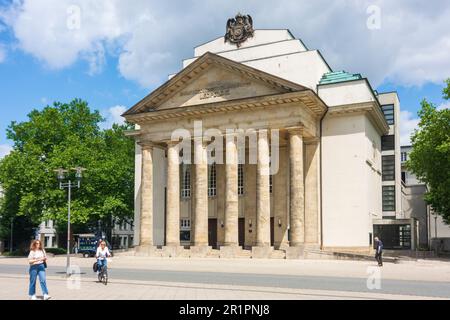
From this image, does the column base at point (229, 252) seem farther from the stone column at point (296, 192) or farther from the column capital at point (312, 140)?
the column capital at point (312, 140)

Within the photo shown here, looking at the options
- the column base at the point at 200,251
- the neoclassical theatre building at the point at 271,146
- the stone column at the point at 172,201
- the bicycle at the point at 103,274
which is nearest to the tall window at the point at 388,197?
the neoclassical theatre building at the point at 271,146

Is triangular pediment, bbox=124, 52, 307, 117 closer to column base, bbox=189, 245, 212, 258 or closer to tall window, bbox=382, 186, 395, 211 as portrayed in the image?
column base, bbox=189, 245, 212, 258

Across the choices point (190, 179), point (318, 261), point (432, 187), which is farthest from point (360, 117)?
point (190, 179)

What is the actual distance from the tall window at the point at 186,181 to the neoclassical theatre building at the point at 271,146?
127 inches

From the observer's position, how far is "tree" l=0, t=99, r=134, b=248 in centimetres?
5366

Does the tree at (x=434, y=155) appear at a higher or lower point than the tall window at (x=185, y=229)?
higher

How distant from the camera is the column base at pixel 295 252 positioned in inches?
1492

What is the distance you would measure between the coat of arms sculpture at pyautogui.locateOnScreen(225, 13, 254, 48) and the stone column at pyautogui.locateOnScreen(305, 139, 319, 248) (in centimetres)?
1212

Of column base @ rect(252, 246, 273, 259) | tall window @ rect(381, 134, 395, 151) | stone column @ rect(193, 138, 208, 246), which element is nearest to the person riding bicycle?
column base @ rect(252, 246, 273, 259)

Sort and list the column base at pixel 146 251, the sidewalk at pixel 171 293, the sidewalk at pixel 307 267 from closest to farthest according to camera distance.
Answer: the sidewalk at pixel 171 293
the sidewalk at pixel 307 267
the column base at pixel 146 251

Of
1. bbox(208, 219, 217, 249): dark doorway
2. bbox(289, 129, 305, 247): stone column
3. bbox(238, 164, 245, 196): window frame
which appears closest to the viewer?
bbox(289, 129, 305, 247): stone column

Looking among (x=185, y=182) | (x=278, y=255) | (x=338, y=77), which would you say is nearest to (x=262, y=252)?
(x=278, y=255)

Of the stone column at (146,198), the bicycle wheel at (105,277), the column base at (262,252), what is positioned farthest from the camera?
the stone column at (146,198)

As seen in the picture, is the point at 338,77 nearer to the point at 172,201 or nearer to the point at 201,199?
the point at 201,199
